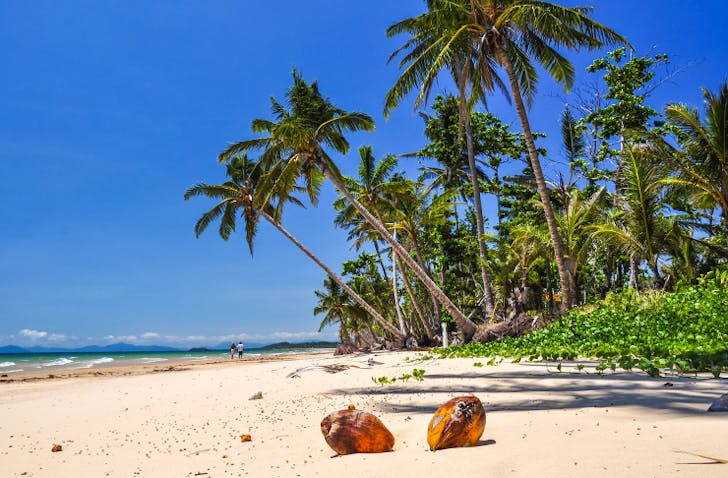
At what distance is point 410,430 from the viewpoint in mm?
3904

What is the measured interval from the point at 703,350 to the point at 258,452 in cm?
553

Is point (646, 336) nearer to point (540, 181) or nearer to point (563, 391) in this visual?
point (563, 391)

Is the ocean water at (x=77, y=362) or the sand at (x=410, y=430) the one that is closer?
the sand at (x=410, y=430)

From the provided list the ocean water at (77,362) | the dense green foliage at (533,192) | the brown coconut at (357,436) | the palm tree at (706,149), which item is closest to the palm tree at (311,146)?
the dense green foliage at (533,192)

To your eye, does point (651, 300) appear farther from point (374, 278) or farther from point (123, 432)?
point (374, 278)

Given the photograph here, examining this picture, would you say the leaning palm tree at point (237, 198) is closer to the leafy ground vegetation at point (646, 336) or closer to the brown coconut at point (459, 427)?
the leafy ground vegetation at point (646, 336)

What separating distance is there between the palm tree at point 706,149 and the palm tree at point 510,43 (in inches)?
129

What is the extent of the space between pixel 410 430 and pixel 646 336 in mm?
6219

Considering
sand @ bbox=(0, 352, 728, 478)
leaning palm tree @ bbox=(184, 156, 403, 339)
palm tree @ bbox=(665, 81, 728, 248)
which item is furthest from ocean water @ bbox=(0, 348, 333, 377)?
palm tree @ bbox=(665, 81, 728, 248)

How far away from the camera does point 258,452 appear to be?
12.7ft

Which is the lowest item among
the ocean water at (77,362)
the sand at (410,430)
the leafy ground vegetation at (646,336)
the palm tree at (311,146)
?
the ocean water at (77,362)

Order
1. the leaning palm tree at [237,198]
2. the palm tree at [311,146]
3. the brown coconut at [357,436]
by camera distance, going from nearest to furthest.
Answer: the brown coconut at [357,436], the palm tree at [311,146], the leaning palm tree at [237,198]

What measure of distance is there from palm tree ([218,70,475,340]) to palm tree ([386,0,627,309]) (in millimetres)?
3437

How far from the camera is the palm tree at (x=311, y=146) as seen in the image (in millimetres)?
16297
